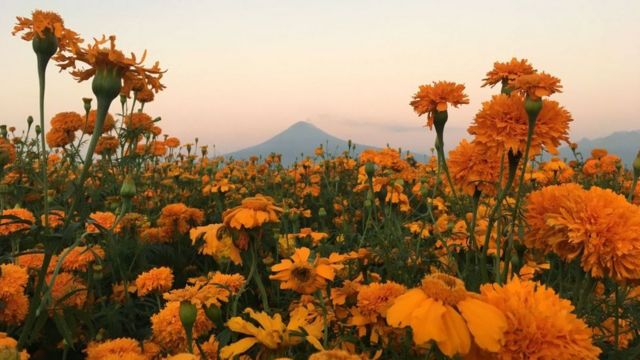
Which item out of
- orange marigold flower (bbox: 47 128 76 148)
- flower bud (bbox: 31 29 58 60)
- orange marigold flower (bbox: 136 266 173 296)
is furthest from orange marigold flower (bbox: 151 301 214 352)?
orange marigold flower (bbox: 47 128 76 148)

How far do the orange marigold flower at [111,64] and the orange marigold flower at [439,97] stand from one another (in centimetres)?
105

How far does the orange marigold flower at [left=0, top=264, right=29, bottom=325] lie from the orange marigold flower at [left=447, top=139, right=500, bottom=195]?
1.68m

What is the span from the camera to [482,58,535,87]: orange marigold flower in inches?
68.5

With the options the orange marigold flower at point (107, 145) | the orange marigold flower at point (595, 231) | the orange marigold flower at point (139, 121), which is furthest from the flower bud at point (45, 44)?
the orange marigold flower at point (107, 145)

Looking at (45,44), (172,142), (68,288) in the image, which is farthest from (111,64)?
(172,142)

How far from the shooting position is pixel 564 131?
135 cm

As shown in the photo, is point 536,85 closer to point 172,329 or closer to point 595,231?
point 595,231

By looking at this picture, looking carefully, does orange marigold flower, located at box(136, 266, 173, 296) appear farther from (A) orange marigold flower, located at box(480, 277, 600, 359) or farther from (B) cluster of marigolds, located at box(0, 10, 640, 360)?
(A) orange marigold flower, located at box(480, 277, 600, 359)

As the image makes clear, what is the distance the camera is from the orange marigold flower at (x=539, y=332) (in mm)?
807

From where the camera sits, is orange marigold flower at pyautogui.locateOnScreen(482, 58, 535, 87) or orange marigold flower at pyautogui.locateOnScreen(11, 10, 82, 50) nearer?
orange marigold flower at pyautogui.locateOnScreen(11, 10, 82, 50)

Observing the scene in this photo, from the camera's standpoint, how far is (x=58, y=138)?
3947 mm

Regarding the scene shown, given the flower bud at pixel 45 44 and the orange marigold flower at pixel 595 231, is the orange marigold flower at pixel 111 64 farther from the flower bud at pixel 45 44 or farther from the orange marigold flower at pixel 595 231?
the orange marigold flower at pixel 595 231

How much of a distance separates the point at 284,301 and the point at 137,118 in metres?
2.67

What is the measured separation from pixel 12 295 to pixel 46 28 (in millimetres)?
950
